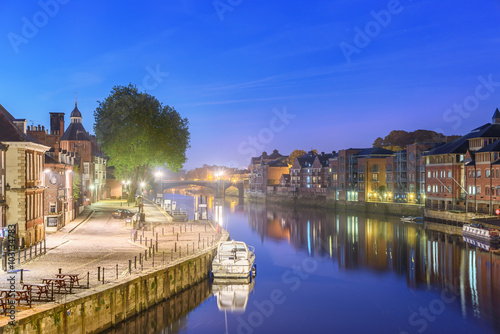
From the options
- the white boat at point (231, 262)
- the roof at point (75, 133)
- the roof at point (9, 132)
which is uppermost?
the roof at point (75, 133)

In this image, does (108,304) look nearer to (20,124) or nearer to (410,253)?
(20,124)

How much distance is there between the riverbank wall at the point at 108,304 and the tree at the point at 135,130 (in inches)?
2025

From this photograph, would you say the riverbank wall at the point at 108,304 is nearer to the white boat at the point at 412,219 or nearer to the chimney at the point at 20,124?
the chimney at the point at 20,124

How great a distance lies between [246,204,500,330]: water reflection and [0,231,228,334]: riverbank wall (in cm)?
2082

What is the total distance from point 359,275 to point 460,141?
2470 inches

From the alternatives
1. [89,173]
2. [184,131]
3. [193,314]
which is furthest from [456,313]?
[89,173]

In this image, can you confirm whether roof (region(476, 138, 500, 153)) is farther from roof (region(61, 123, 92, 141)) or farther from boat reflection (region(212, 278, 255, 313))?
roof (region(61, 123, 92, 141))

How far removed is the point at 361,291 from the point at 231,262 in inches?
446

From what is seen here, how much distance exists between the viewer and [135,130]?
281 feet

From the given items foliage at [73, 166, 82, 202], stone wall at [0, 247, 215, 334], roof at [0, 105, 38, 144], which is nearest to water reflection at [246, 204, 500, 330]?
stone wall at [0, 247, 215, 334]

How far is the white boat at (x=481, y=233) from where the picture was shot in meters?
61.8

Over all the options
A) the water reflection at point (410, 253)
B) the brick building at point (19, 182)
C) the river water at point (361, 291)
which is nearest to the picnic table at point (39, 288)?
the river water at point (361, 291)

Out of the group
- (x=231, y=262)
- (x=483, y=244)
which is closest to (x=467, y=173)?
(x=483, y=244)

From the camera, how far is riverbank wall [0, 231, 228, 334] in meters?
21.3
